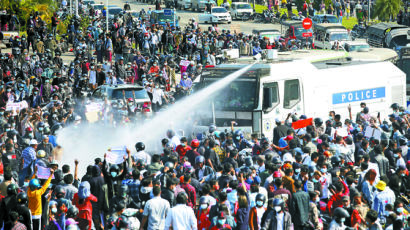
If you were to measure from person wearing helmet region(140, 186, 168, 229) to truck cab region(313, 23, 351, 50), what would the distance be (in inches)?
1128

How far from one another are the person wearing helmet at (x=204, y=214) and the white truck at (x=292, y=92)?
6661 millimetres

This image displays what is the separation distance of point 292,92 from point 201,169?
227 inches

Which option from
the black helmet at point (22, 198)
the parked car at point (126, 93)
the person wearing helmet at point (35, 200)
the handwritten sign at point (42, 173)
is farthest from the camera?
the parked car at point (126, 93)

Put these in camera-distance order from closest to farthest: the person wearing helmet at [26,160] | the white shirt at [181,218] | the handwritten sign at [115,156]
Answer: the white shirt at [181,218], the handwritten sign at [115,156], the person wearing helmet at [26,160]

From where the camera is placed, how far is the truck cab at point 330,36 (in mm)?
39562

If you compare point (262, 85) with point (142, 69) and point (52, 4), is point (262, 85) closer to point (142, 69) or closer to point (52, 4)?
point (142, 69)

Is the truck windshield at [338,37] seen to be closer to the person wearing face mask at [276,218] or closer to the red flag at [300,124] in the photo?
the red flag at [300,124]

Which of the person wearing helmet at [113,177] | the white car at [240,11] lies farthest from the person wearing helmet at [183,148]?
the white car at [240,11]

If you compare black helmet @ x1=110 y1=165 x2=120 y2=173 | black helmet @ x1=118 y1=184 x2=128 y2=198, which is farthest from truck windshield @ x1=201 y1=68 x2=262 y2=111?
black helmet @ x1=118 y1=184 x2=128 y2=198

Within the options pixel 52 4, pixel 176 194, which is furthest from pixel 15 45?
pixel 176 194

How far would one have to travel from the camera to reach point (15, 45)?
32.2m

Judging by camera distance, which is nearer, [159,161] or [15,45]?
[159,161]

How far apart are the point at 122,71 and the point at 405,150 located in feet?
47.1

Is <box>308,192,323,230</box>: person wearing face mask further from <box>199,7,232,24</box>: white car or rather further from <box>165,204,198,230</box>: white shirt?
<box>199,7,232,24</box>: white car
